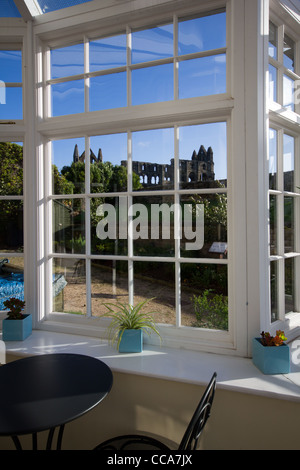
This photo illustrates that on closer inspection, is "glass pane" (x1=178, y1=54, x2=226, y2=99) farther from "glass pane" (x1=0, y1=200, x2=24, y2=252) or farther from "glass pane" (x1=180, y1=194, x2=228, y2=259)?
"glass pane" (x1=0, y1=200, x2=24, y2=252)

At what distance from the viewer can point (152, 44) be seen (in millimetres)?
2107

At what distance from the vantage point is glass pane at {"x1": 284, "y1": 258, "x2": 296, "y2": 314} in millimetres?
2141

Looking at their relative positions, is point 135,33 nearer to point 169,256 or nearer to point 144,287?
point 169,256

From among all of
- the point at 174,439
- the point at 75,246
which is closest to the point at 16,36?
the point at 75,246

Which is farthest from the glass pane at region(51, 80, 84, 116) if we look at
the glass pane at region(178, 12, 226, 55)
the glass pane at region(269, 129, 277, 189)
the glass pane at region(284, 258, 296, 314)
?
the glass pane at region(284, 258, 296, 314)

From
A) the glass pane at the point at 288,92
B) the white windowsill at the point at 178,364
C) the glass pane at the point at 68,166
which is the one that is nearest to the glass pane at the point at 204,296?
the white windowsill at the point at 178,364

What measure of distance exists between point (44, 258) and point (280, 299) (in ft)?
6.28

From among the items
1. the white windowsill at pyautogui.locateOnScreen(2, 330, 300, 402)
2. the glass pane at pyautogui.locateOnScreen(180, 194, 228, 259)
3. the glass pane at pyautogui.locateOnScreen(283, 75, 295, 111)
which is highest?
the glass pane at pyautogui.locateOnScreen(283, 75, 295, 111)

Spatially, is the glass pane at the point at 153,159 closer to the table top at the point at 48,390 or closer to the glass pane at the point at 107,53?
the glass pane at the point at 107,53

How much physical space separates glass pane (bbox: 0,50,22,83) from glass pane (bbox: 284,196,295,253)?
8.09 feet


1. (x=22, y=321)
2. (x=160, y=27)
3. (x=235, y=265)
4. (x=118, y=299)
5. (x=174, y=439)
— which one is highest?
(x=160, y=27)

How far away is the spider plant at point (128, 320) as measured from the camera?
1971mm

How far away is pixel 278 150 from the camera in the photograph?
2.10 metres

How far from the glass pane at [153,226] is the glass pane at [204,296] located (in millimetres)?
229
